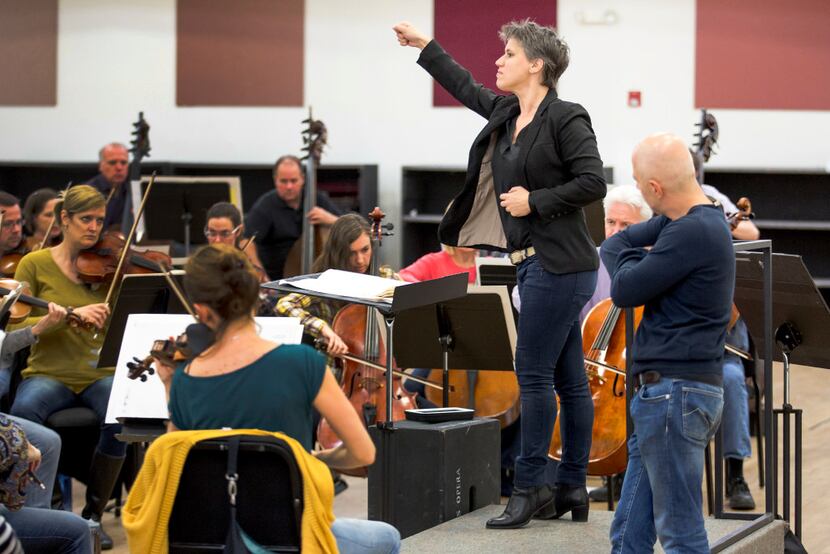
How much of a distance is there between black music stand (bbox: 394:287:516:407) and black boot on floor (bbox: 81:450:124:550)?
105 cm

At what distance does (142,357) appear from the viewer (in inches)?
147

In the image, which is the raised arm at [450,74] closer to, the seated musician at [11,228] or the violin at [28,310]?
the violin at [28,310]

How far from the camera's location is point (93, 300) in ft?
14.1

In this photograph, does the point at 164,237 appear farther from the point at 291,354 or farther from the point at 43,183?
the point at 291,354

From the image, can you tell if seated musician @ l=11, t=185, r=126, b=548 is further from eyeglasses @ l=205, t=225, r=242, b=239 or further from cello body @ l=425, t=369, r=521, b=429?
cello body @ l=425, t=369, r=521, b=429

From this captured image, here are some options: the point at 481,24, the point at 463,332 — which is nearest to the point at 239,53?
the point at 481,24

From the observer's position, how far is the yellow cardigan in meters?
2.24

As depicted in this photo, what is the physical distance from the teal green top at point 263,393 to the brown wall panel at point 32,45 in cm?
827

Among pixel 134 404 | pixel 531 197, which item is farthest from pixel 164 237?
pixel 531 197

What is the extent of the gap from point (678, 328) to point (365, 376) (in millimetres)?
1802

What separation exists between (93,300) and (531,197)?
1.90 metres

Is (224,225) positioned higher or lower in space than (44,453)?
higher

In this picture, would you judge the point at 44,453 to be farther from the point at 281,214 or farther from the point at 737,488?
the point at 281,214

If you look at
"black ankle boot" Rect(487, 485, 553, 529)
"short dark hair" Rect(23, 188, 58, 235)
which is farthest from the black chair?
"short dark hair" Rect(23, 188, 58, 235)
